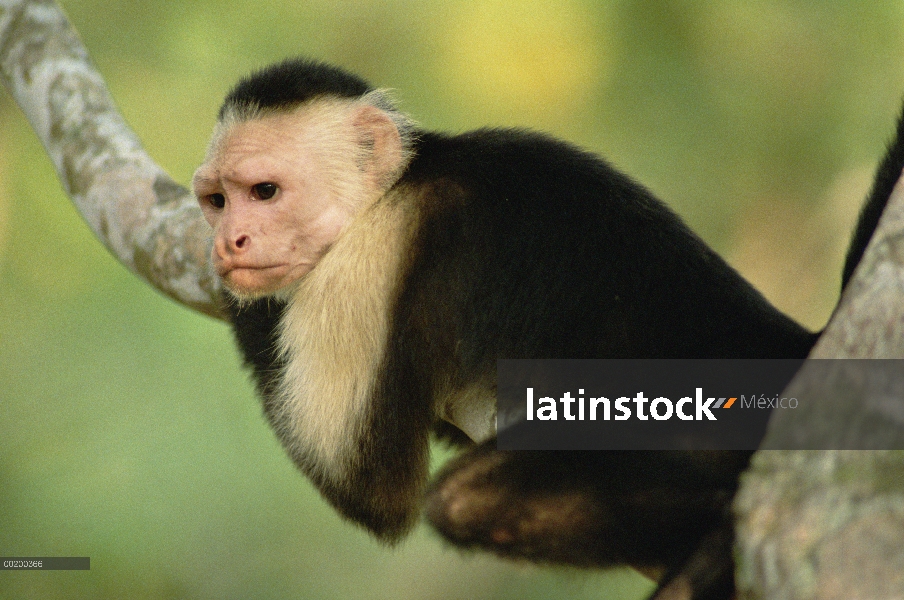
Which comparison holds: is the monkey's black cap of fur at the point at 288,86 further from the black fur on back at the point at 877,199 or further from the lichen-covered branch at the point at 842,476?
the lichen-covered branch at the point at 842,476

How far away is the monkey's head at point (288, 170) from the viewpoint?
2092 mm

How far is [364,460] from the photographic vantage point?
76.6 inches

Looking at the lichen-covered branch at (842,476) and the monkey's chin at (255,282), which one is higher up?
the lichen-covered branch at (842,476)

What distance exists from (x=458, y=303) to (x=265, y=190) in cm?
62

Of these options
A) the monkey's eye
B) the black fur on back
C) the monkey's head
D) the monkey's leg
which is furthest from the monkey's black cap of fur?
the black fur on back

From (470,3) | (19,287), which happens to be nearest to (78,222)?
(19,287)

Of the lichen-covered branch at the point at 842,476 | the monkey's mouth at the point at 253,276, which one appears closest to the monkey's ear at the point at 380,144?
the monkey's mouth at the point at 253,276

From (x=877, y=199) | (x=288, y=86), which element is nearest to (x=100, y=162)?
(x=288, y=86)

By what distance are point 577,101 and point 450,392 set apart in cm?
440

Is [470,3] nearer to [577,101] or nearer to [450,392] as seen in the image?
[577,101]

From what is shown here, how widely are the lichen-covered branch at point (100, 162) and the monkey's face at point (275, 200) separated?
0.45 metres

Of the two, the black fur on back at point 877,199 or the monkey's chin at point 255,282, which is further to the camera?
the monkey's chin at point 255,282

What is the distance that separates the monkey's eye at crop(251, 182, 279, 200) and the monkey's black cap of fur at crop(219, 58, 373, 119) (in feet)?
0.69

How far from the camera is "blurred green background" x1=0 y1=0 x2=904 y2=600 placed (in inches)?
203
